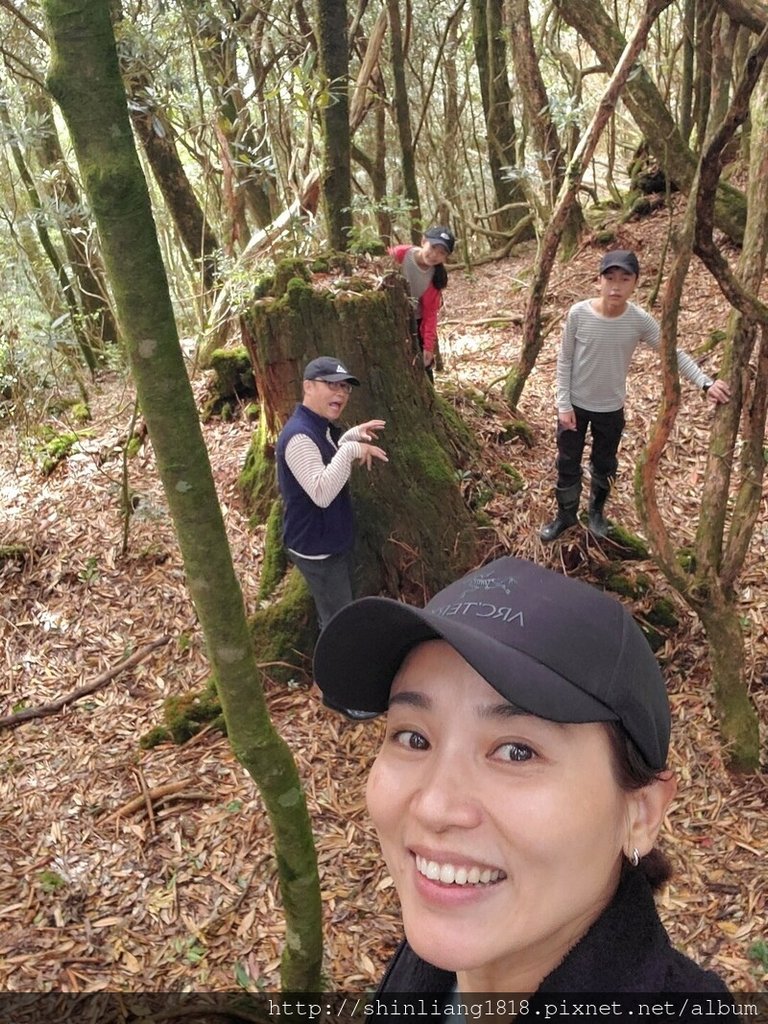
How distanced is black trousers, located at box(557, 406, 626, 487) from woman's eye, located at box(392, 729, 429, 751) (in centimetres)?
382

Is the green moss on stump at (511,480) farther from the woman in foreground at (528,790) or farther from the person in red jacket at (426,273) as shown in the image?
the woman in foreground at (528,790)

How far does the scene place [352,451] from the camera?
3.74 metres

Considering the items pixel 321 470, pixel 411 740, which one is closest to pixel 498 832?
pixel 411 740

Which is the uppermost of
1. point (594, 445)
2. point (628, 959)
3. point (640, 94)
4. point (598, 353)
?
point (640, 94)

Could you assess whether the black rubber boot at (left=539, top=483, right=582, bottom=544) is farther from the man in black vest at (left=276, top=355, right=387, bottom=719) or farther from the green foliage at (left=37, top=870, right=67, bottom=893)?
the green foliage at (left=37, top=870, right=67, bottom=893)

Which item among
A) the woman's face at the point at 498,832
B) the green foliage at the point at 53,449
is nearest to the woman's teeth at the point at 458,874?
the woman's face at the point at 498,832

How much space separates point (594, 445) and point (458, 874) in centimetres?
413

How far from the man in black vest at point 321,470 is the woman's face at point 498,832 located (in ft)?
8.41

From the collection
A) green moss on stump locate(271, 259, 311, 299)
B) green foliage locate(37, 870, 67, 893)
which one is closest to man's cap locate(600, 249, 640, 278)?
green moss on stump locate(271, 259, 311, 299)

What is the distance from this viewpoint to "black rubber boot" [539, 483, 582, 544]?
495 cm

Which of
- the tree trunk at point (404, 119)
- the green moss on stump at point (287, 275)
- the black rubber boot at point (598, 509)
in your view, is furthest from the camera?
the tree trunk at point (404, 119)

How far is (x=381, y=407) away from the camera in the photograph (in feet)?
15.8

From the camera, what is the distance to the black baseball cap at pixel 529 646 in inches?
46.1

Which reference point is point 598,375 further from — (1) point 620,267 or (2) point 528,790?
(2) point 528,790
